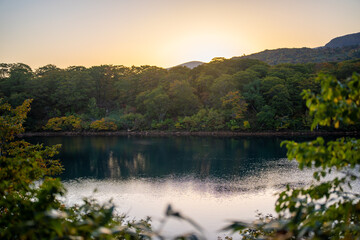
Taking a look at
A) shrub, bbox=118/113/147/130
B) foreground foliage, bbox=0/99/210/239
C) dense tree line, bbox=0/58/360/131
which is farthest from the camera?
shrub, bbox=118/113/147/130

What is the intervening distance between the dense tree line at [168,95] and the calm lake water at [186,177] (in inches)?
262

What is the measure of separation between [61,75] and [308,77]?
40.1m

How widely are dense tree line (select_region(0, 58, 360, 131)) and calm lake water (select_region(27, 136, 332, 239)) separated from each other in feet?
21.9

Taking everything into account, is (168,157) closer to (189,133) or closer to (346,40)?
(189,133)

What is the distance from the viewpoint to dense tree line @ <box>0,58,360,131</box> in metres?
36.3

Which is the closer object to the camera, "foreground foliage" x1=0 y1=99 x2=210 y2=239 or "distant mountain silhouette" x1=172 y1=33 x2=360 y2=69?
"foreground foliage" x1=0 y1=99 x2=210 y2=239

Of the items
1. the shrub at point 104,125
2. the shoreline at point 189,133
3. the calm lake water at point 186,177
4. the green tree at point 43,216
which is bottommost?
the calm lake water at point 186,177

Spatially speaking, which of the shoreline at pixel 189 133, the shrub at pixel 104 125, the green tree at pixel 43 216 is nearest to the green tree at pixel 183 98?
the shoreline at pixel 189 133

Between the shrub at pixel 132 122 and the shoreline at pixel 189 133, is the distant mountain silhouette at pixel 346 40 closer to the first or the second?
the shoreline at pixel 189 133

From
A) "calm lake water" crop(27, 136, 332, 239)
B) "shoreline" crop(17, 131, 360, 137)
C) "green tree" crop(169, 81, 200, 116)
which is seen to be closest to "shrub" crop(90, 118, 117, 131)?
"shoreline" crop(17, 131, 360, 137)

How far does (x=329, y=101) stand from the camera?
8.64 ft

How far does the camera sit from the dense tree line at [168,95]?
36.3m

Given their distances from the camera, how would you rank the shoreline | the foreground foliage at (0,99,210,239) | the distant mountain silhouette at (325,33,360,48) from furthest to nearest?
1. the distant mountain silhouette at (325,33,360,48)
2. the shoreline
3. the foreground foliage at (0,99,210,239)

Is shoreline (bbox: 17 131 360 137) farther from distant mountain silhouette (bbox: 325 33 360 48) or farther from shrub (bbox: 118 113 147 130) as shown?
distant mountain silhouette (bbox: 325 33 360 48)
